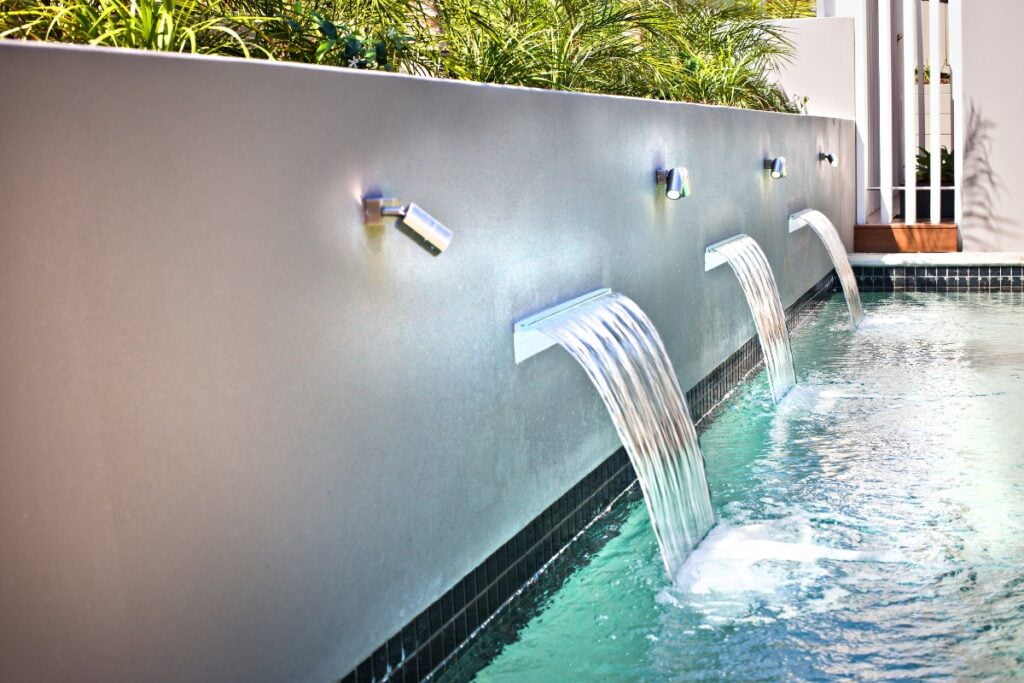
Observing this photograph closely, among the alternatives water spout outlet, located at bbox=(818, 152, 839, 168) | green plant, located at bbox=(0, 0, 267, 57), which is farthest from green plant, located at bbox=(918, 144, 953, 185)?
green plant, located at bbox=(0, 0, 267, 57)

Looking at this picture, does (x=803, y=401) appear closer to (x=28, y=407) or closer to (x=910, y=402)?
(x=910, y=402)

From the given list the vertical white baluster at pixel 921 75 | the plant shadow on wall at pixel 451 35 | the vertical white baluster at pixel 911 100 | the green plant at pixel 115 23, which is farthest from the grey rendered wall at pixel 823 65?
the green plant at pixel 115 23

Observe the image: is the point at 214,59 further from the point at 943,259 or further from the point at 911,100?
the point at 911,100

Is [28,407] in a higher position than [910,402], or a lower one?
higher

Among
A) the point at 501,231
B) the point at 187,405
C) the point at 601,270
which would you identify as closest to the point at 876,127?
the point at 601,270

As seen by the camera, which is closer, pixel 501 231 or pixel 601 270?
pixel 501 231

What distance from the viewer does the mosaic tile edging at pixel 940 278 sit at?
11562 mm

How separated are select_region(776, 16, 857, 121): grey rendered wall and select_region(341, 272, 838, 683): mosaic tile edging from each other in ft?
28.8

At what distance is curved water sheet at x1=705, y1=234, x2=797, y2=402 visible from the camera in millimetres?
6746

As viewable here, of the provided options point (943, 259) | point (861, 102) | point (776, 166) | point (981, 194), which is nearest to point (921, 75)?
point (861, 102)

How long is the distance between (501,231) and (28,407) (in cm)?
214

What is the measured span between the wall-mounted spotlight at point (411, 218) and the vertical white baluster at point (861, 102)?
1078cm

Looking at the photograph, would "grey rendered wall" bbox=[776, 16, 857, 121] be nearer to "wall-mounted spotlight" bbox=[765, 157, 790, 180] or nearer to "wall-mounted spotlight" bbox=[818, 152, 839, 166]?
"wall-mounted spotlight" bbox=[818, 152, 839, 166]

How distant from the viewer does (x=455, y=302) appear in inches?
136
